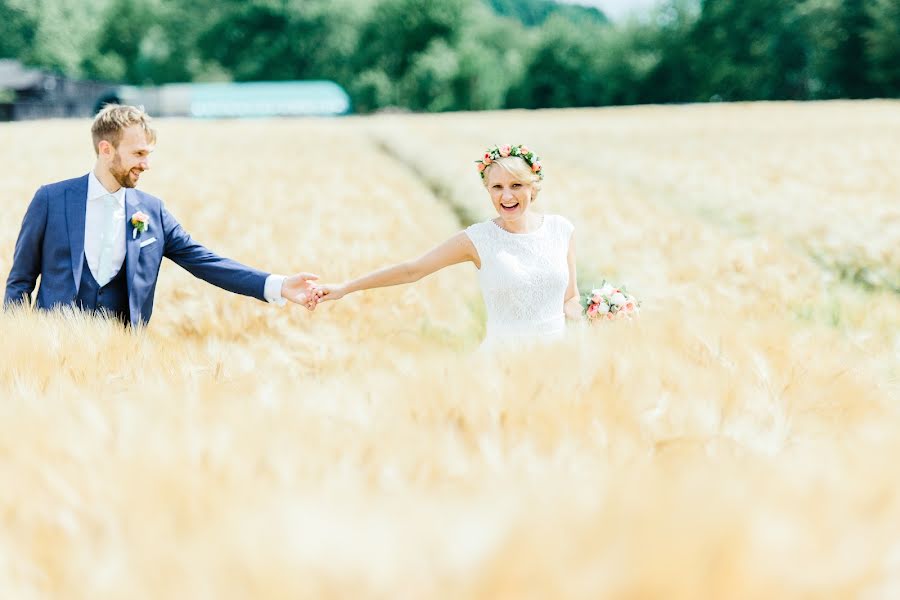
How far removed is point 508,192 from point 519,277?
379 mm

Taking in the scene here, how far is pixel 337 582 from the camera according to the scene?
0.78m

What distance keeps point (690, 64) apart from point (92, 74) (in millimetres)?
59047

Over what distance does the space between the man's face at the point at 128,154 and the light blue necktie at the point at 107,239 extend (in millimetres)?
182

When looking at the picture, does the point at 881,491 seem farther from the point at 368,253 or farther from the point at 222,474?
the point at 368,253

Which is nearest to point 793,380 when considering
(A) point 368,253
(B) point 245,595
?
(B) point 245,595

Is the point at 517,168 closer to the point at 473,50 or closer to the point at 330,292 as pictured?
the point at 330,292

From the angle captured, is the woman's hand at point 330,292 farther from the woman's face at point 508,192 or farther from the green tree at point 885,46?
the green tree at point 885,46

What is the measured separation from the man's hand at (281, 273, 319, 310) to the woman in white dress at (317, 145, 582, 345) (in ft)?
0.89

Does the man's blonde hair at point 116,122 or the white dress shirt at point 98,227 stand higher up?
the man's blonde hair at point 116,122

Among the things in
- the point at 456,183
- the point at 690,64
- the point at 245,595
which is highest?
the point at 690,64

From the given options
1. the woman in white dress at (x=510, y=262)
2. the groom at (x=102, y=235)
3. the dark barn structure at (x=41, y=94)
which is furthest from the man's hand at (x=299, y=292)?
the dark barn structure at (x=41, y=94)

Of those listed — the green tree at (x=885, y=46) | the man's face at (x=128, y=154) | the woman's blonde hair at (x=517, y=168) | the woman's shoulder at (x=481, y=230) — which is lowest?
the woman's shoulder at (x=481, y=230)

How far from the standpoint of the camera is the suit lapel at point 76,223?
11.8ft

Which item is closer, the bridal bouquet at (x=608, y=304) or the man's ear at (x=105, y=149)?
the man's ear at (x=105, y=149)
